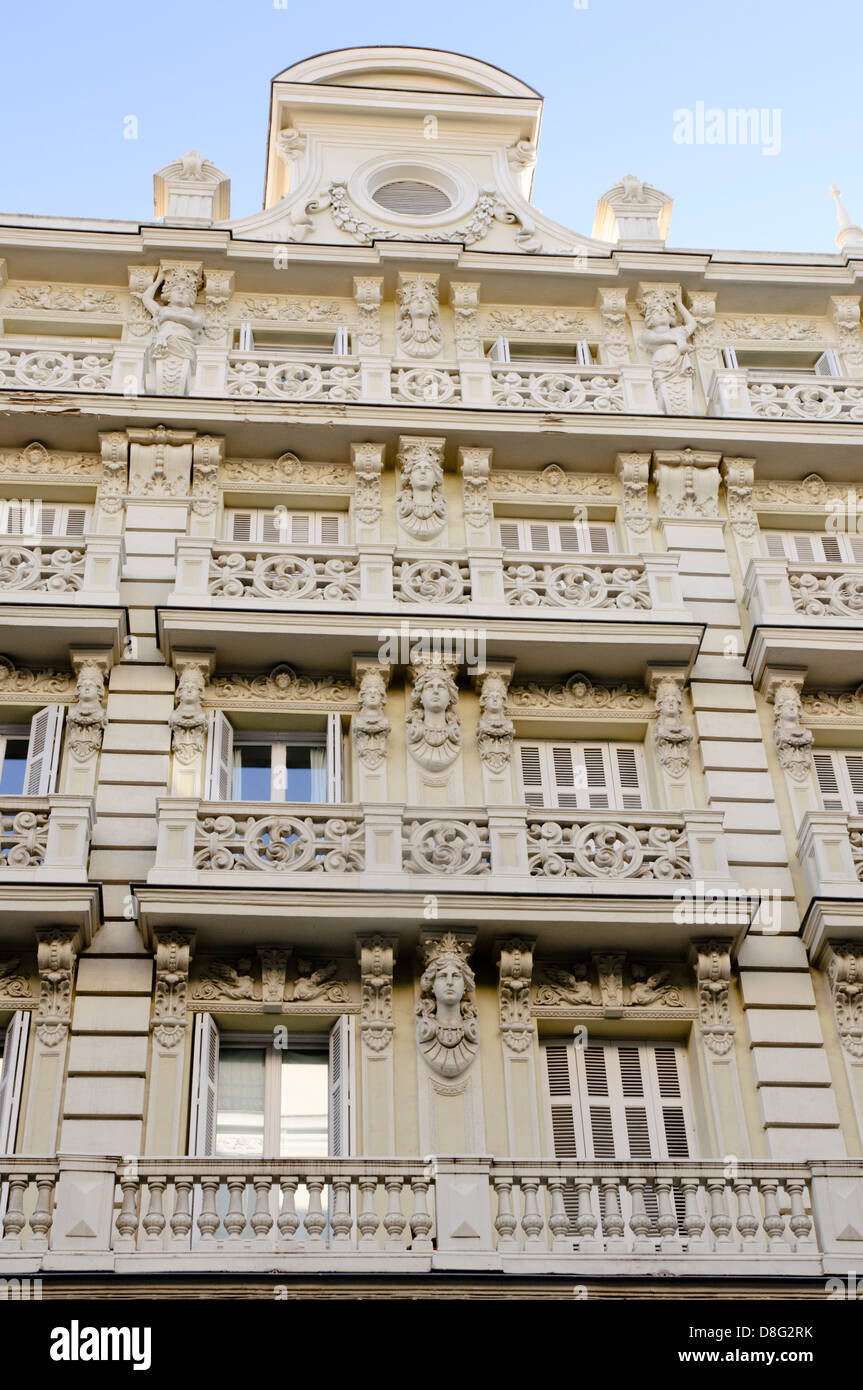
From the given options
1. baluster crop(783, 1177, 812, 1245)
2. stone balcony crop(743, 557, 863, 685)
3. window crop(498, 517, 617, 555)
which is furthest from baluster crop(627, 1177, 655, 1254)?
window crop(498, 517, 617, 555)

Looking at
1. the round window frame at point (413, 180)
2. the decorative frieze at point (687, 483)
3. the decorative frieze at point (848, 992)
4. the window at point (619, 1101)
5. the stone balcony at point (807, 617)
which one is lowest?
the window at point (619, 1101)

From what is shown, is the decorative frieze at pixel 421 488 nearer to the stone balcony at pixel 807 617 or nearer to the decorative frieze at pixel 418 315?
the decorative frieze at pixel 418 315

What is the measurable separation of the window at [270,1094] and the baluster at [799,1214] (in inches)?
169

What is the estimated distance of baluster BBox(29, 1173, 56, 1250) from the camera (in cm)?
1515

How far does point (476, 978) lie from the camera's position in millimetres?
18656

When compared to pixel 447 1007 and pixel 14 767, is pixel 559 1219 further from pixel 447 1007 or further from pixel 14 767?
pixel 14 767

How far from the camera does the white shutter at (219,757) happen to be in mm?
20312

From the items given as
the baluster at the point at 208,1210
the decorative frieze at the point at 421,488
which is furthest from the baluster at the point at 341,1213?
the decorative frieze at the point at 421,488

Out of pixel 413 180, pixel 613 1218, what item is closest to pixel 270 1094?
pixel 613 1218

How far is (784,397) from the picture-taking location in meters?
25.0

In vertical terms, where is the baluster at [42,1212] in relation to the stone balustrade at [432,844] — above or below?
below

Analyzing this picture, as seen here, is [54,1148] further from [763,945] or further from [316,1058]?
[763,945]

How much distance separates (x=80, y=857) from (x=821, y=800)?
8666 millimetres

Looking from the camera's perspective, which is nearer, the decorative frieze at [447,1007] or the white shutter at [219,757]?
the decorative frieze at [447,1007]
